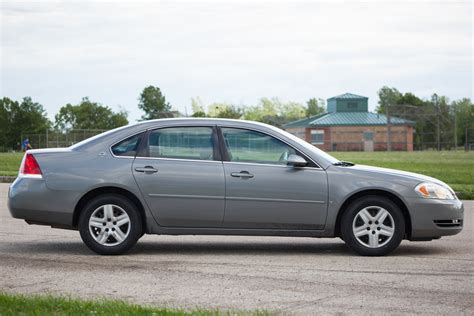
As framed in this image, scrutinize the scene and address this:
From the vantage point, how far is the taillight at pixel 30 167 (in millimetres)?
9844

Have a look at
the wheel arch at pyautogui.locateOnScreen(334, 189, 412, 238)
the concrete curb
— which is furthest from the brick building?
the wheel arch at pyautogui.locateOnScreen(334, 189, 412, 238)

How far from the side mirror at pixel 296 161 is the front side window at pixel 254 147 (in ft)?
0.33

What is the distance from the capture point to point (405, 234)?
9.92m

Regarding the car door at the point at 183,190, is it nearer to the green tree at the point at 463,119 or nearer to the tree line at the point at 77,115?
the tree line at the point at 77,115

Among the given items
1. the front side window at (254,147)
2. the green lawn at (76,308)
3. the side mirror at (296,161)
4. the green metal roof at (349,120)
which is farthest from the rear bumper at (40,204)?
the green metal roof at (349,120)

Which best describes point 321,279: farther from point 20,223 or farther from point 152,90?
point 152,90

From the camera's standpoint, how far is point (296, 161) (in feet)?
31.7

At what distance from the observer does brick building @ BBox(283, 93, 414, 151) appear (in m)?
108

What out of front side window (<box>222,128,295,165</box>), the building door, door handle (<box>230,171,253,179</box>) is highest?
the building door

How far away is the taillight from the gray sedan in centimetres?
2

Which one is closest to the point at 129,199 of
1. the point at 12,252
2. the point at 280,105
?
the point at 12,252

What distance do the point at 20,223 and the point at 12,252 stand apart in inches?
141

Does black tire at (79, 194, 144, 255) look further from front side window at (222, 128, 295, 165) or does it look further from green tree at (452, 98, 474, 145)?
green tree at (452, 98, 474, 145)

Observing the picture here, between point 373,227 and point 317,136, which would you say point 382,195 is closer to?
point 373,227
